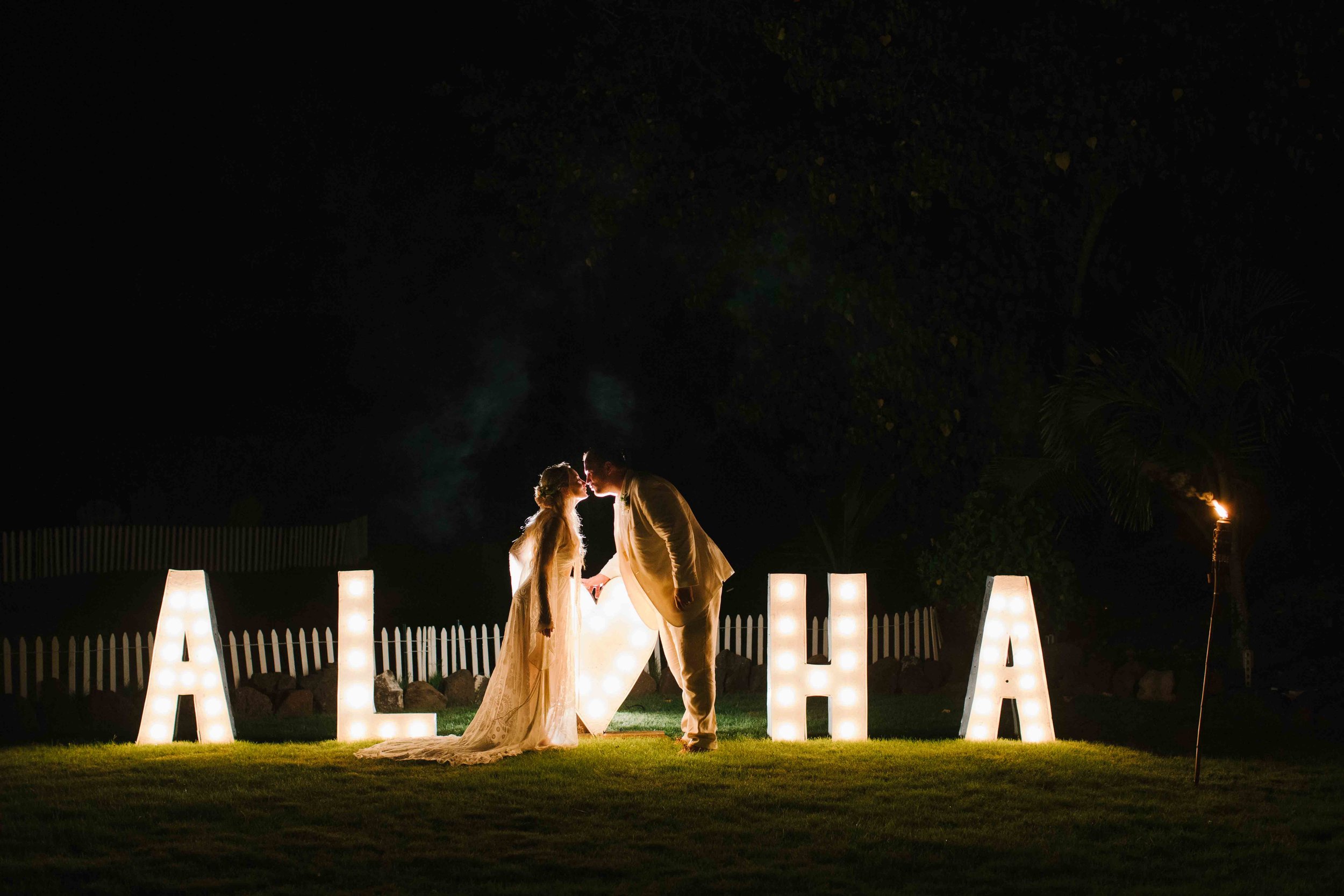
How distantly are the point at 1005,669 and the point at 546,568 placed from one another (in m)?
3.30

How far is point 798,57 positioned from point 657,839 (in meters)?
6.33

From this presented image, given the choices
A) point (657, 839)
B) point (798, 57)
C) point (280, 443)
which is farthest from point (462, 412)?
point (657, 839)

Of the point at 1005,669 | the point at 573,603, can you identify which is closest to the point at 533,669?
the point at 573,603

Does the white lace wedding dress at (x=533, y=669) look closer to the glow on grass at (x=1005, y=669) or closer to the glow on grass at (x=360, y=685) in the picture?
the glow on grass at (x=360, y=685)

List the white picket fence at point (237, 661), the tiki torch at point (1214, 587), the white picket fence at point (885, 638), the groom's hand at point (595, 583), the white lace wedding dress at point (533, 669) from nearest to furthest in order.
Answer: the tiki torch at point (1214, 587)
the white lace wedding dress at point (533, 669)
the groom's hand at point (595, 583)
the white picket fence at point (237, 661)
the white picket fence at point (885, 638)

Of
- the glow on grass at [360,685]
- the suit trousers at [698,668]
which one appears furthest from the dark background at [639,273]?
the glow on grass at [360,685]

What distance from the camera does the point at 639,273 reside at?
24172 millimetres

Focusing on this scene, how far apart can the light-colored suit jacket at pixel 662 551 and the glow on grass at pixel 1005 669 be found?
188cm

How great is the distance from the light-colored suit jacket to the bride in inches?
13.7

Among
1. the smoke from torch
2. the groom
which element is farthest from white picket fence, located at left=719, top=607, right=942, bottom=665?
the groom

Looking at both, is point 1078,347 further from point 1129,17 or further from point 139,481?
point 139,481

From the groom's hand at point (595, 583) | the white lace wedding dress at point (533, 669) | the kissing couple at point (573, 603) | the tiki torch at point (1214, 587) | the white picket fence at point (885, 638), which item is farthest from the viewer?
the white picket fence at point (885, 638)

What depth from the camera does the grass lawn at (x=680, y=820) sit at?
570cm

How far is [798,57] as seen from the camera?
33.6 feet
